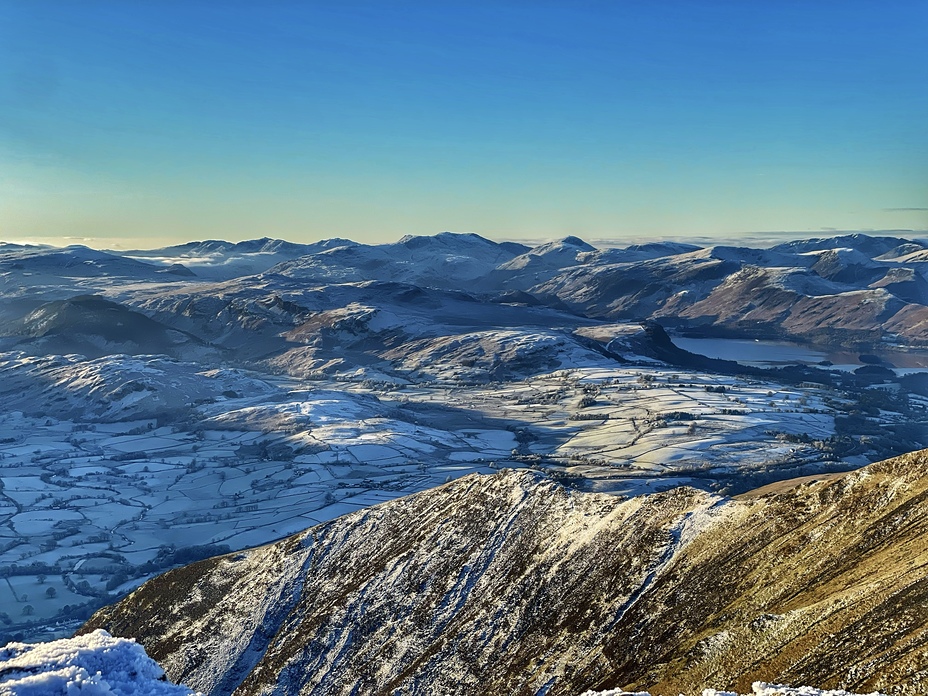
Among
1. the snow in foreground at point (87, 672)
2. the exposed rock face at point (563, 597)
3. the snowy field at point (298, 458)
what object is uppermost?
the snow in foreground at point (87, 672)

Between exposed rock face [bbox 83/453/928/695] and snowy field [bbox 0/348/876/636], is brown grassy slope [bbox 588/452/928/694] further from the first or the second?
snowy field [bbox 0/348/876/636]

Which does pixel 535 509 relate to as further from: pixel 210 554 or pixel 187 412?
pixel 187 412

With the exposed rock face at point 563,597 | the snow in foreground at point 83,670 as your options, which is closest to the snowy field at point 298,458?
the exposed rock face at point 563,597

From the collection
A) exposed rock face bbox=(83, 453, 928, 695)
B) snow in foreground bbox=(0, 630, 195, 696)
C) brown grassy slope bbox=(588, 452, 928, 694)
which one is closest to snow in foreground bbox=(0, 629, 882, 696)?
snow in foreground bbox=(0, 630, 195, 696)

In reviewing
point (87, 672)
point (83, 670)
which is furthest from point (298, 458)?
point (83, 670)

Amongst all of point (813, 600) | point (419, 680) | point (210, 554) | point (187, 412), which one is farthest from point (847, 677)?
point (187, 412)

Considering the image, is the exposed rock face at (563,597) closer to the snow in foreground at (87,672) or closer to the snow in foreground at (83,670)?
the snow in foreground at (87,672)
